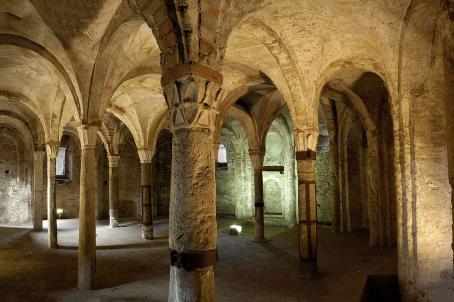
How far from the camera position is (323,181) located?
15.0 meters

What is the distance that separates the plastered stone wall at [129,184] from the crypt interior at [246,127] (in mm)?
6555

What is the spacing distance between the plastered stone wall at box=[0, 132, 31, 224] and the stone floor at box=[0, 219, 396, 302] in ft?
14.0

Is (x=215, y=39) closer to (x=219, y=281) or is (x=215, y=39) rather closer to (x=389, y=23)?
(x=389, y=23)

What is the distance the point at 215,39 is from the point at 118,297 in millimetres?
4863

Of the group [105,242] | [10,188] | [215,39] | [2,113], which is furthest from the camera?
[10,188]

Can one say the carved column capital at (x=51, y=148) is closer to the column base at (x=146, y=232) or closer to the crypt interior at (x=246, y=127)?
the crypt interior at (x=246, y=127)

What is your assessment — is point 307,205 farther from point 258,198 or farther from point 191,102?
point 191,102

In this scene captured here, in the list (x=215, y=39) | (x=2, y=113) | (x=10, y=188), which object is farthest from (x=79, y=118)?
(x=10, y=188)

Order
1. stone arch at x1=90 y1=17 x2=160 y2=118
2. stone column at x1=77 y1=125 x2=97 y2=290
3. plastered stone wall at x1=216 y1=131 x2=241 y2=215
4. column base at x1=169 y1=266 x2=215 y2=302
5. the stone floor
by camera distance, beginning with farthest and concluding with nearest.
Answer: plastered stone wall at x1=216 y1=131 x2=241 y2=215 → stone column at x1=77 y1=125 x2=97 y2=290 → the stone floor → stone arch at x1=90 y1=17 x2=160 y2=118 → column base at x1=169 y1=266 x2=215 y2=302

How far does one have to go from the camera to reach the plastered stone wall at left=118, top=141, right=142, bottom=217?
66.8 feet

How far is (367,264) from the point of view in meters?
8.32

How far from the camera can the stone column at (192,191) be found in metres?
3.36

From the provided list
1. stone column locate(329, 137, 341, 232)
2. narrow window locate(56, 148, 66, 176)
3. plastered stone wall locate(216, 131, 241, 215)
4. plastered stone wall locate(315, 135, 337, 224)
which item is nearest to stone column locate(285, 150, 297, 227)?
plastered stone wall locate(315, 135, 337, 224)

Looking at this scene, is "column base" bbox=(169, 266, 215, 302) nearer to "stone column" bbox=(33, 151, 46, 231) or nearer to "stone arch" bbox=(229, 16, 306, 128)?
"stone arch" bbox=(229, 16, 306, 128)
